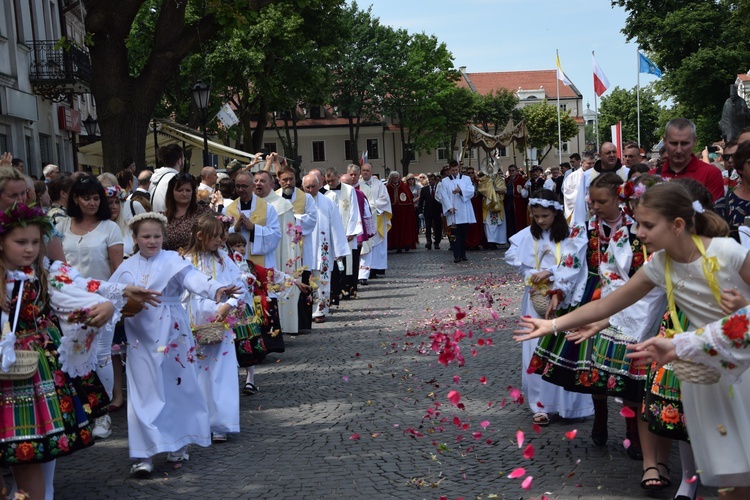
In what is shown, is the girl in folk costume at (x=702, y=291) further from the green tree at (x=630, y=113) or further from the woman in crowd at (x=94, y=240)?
the green tree at (x=630, y=113)

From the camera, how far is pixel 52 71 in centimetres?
2897

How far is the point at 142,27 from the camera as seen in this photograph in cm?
4262

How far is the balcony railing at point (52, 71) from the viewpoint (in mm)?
28469

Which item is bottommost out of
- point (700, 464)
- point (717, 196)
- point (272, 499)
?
point (272, 499)

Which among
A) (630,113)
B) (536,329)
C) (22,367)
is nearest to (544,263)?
(536,329)

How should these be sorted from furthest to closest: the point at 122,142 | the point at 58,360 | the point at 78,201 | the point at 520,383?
the point at 122,142 < the point at 520,383 < the point at 78,201 < the point at 58,360

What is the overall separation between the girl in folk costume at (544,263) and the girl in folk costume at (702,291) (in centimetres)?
277

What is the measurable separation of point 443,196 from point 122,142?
413 inches

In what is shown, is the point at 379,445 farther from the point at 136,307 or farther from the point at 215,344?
the point at 136,307

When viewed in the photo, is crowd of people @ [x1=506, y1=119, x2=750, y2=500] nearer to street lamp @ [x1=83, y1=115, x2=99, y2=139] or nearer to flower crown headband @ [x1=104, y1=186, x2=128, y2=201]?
flower crown headband @ [x1=104, y1=186, x2=128, y2=201]

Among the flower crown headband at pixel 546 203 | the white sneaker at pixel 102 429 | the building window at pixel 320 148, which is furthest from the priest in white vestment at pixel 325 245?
the building window at pixel 320 148

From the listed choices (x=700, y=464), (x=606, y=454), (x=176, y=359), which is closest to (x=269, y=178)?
(x=176, y=359)

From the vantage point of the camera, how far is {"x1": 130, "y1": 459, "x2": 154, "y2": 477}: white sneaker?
21.9 ft

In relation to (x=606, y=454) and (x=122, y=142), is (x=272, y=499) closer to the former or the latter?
(x=606, y=454)
